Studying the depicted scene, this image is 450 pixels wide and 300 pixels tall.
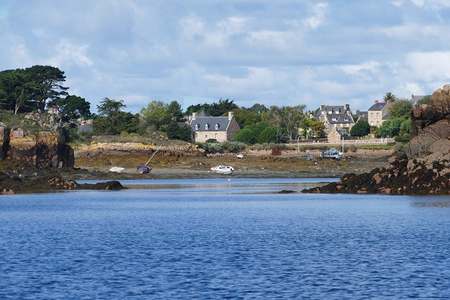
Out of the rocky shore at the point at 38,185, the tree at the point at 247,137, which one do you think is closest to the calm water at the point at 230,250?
the rocky shore at the point at 38,185

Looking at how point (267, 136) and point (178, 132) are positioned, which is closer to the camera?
point (178, 132)

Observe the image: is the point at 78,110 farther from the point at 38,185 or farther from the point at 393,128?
the point at 38,185

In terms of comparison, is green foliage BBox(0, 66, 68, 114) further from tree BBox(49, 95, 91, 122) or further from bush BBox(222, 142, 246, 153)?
bush BBox(222, 142, 246, 153)

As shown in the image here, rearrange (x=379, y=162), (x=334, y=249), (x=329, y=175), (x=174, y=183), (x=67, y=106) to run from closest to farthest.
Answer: (x=334, y=249)
(x=174, y=183)
(x=329, y=175)
(x=379, y=162)
(x=67, y=106)

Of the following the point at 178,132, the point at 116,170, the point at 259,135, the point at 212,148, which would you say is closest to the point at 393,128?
the point at 259,135

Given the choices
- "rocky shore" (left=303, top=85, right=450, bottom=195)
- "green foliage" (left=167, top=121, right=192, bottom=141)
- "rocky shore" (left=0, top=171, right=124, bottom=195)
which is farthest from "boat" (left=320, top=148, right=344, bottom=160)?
"rocky shore" (left=303, top=85, right=450, bottom=195)

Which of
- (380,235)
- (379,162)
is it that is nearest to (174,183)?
(379,162)

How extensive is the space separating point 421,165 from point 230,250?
35.3 meters

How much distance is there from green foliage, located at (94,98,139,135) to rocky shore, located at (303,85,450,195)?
312 ft

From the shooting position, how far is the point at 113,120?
17988 centimetres

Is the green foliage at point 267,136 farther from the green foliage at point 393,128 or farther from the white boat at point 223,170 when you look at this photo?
the white boat at point 223,170

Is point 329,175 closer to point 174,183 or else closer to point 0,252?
point 174,183

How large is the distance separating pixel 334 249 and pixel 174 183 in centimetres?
7800

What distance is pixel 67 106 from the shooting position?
568 feet
